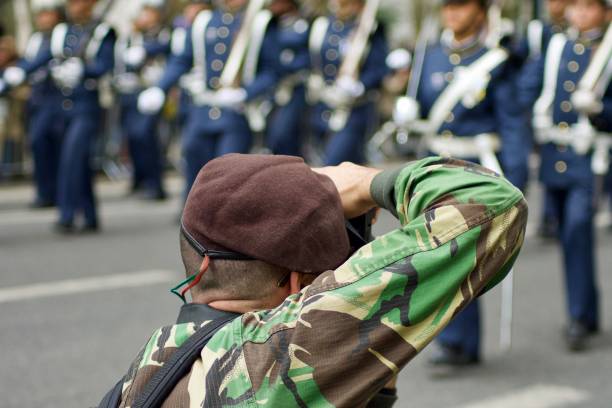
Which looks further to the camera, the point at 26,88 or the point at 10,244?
the point at 26,88

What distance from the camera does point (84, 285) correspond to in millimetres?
6746

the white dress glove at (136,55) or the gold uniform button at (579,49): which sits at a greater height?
the gold uniform button at (579,49)

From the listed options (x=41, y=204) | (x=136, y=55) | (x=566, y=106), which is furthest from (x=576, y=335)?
(x=136, y=55)

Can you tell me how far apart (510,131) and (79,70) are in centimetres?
537

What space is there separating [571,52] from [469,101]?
0.80 meters

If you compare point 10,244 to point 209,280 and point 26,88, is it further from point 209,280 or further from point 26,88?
point 209,280

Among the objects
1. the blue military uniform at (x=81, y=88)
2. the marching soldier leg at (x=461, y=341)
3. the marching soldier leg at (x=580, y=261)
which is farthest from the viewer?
the blue military uniform at (x=81, y=88)

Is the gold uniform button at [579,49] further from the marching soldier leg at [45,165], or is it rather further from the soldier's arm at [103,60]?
the marching soldier leg at [45,165]

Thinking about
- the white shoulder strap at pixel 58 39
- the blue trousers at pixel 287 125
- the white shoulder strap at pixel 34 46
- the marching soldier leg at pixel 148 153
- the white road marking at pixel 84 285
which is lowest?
the marching soldier leg at pixel 148 153

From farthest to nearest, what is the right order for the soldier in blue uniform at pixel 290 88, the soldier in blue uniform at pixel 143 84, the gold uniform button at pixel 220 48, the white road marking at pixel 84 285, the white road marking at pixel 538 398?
1. the soldier in blue uniform at pixel 143 84
2. the soldier in blue uniform at pixel 290 88
3. the gold uniform button at pixel 220 48
4. the white road marking at pixel 84 285
5. the white road marking at pixel 538 398

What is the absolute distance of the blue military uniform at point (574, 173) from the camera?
5.61 meters

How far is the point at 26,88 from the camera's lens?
13.0 meters

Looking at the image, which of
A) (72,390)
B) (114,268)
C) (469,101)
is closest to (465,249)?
(72,390)

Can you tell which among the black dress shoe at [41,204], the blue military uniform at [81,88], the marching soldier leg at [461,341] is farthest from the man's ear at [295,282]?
the black dress shoe at [41,204]
